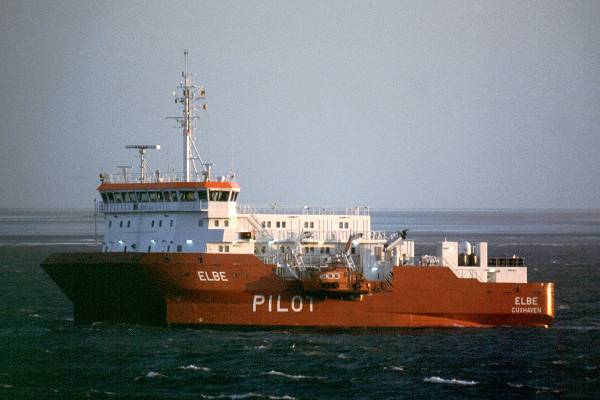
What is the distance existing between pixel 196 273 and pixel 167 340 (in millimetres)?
2647

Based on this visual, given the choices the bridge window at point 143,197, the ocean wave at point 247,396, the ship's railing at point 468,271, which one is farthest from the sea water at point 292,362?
the bridge window at point 143,197

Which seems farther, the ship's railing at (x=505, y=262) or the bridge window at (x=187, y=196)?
the ship's railing at (x=505, y=262)

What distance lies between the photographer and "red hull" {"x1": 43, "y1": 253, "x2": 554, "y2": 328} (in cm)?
3869

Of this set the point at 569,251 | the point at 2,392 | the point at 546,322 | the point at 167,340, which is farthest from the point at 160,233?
the point at 569,251

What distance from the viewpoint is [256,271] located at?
39.0 metres

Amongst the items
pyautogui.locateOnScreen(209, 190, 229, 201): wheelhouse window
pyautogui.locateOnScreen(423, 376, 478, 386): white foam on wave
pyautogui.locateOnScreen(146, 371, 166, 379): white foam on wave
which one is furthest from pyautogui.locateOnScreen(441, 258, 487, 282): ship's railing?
pyautogui.locateOnScreen(146, 371, 166, 379): white foam on wave

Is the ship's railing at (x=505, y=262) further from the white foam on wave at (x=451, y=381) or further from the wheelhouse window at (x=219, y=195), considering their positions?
the white foam on wave at (x=451, y=381)

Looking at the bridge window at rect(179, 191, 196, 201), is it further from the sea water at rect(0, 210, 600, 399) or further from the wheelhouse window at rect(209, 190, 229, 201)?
the sea water at rect(0, 210, 600, 399)

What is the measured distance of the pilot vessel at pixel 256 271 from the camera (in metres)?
39.0

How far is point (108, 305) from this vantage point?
39.9m

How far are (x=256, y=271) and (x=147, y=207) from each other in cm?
508

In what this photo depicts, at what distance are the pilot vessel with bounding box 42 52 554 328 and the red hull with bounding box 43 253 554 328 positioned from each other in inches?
1.4

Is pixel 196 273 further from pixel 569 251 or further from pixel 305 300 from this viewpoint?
pixel 569 251

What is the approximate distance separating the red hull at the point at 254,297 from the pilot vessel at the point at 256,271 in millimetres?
35
